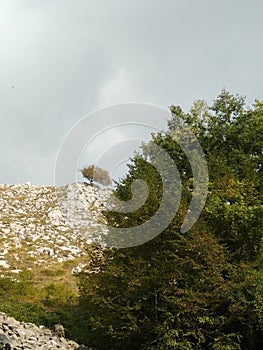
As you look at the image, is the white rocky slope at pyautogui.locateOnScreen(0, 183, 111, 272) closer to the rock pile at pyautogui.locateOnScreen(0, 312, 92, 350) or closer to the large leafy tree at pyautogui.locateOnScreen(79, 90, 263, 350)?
the rock pile at pyautogui.locateOnScreen(0, 312, 92, 350)

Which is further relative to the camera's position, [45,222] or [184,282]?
[45,222]

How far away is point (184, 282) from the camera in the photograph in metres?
14.4

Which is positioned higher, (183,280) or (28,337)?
(28,337)

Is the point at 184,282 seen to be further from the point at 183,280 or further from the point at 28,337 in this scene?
the point at 28,337

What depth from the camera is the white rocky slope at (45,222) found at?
30688 millimetres

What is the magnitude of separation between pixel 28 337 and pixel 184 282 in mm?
5931

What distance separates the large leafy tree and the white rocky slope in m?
10.5

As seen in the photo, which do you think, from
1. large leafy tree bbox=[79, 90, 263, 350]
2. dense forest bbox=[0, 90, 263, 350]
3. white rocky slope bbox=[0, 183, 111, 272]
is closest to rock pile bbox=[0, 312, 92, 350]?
dense forest bbox=[0, 90, 263, 350]

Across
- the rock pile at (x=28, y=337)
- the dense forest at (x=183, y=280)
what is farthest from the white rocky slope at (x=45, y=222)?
the dense forest at (x=183, y=280)

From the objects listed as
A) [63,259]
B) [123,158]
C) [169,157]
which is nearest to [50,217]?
[63,259]

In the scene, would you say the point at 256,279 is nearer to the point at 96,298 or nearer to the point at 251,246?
the point at 251,246

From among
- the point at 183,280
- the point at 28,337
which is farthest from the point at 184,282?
the point at 28,337

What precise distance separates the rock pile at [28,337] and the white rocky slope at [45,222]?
9180 mm

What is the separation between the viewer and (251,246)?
15.4 meters
